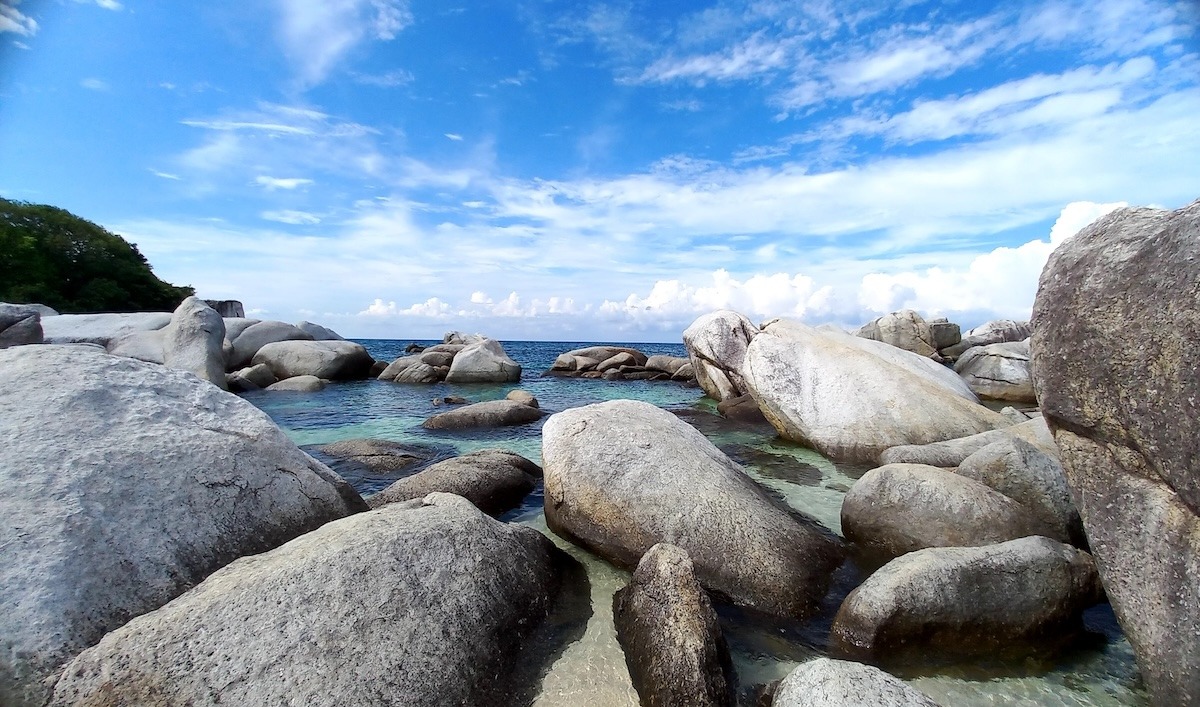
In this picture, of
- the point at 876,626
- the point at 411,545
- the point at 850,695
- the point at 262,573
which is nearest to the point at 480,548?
the point at 411,545

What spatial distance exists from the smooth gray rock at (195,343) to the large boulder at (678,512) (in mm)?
16468

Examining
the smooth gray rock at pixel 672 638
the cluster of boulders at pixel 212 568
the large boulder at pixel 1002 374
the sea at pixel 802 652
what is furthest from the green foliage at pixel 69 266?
the large boulder at pixel 1002 374

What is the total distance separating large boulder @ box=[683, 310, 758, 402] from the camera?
56.4 feet

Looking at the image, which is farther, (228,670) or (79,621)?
(79,621)

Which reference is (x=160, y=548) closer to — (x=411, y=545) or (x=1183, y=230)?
(x=411, y=545)

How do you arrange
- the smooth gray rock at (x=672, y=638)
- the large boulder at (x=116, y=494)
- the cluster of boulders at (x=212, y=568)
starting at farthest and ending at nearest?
the smooth gray rock at (x=672, y=638)
the large boulder at (x=116, y=494)
the cluster of boulders at (x=212, y=568)

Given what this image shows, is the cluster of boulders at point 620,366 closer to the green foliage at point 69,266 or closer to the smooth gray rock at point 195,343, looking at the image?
the smooth gray rock at point 195,343

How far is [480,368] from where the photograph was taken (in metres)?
27.9

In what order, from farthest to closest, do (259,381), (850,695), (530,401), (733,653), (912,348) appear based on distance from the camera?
1. (912,348)
2. (259,381)
3. (530,401)
4. (733,653)
5. (850,695)

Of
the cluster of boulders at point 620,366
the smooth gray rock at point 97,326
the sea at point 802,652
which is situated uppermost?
the smooth gray rock at point 97,326

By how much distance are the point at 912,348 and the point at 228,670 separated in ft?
106

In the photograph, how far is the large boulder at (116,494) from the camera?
11.0ft

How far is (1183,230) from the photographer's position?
3064 mm

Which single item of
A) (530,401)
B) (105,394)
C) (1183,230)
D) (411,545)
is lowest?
(530,401)
